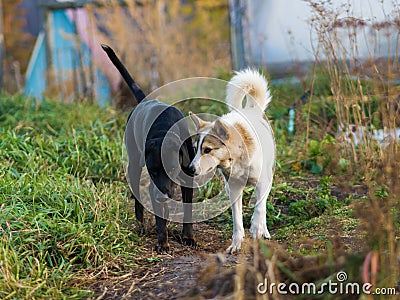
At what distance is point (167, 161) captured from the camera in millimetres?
3951

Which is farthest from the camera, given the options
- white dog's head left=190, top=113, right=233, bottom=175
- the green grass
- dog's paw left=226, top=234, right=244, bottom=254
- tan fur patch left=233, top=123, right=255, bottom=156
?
tan fur patch left=233, top=123, right=255, bottom=156

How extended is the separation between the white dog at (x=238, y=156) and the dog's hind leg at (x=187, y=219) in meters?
0.30

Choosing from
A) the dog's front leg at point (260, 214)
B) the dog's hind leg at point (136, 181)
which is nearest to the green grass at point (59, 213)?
the dog's hind leg at point (136, 181)

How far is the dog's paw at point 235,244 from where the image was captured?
389 centimetres

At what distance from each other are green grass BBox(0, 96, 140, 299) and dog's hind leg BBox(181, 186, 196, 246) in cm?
36

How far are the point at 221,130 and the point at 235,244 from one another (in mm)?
783

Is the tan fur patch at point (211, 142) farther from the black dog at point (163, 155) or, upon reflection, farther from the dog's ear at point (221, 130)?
the black dog at point (163, 155)

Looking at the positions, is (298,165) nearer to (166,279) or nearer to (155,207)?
(155,207)

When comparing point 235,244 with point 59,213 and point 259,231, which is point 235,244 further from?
point 59,213

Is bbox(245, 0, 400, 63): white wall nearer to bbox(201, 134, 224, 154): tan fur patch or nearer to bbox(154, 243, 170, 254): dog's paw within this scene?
bbox(201, 134, 224, 154): tan fur patch

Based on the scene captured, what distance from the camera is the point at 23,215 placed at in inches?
145

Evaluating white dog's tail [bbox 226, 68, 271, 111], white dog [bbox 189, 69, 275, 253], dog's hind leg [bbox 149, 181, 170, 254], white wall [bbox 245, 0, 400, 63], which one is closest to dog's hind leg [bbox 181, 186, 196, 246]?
dog's hind leg [bbox 149, 181, 170, 254]

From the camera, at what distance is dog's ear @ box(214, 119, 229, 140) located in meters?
3.81

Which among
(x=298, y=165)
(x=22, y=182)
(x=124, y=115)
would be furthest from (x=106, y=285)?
(x=124, y=115)
